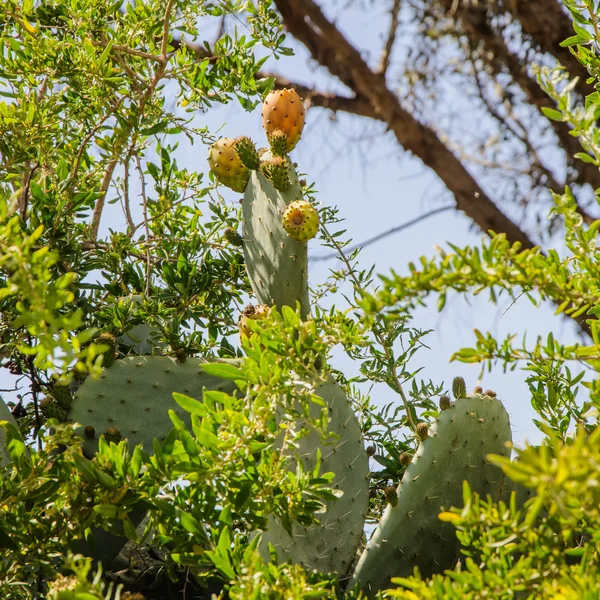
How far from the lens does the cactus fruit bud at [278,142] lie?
143cm

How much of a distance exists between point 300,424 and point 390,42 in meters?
2.96

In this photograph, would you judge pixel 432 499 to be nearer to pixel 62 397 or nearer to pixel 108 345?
pixel 108 345

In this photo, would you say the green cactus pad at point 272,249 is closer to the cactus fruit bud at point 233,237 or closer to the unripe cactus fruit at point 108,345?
the cactus fruit bud at point 233,237

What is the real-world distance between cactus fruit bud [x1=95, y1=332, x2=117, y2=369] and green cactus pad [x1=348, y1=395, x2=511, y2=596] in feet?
1.66

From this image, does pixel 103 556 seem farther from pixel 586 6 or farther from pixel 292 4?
pixel 292 4

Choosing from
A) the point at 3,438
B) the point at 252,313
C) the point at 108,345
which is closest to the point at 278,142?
the point at 252,313

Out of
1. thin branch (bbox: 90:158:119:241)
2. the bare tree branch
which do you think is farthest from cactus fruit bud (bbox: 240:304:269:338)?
the bare tree branch

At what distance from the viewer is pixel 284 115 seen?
1449 mm

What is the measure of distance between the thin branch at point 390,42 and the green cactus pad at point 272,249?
244cm

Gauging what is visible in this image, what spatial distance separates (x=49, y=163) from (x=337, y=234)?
67 cm

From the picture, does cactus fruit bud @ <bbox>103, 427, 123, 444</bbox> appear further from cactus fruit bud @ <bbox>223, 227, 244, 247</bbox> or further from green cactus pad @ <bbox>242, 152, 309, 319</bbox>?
cactus fruit bud @ <bbox>223, 227, 244, 247</bbox>

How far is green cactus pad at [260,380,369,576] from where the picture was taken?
1134mm

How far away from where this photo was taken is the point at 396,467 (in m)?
1.32

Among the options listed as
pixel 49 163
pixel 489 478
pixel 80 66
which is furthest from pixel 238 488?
pixel 49 163
